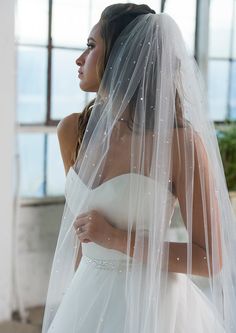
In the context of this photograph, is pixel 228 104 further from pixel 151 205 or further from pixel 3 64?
pixel 151 205

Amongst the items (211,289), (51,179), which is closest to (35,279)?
(51,179)

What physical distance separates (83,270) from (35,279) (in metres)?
1.83

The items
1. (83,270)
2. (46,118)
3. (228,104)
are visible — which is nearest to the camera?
(83,270)

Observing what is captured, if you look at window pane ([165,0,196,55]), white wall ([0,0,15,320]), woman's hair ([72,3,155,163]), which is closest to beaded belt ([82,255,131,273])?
woman's hair ([72,3,155,163])

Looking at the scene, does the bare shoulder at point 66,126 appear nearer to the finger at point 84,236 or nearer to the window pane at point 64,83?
the finger at point 84,236

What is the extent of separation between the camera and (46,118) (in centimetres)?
305

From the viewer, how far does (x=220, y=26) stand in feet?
11.8

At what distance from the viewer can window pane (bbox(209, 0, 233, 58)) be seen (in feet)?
11.7

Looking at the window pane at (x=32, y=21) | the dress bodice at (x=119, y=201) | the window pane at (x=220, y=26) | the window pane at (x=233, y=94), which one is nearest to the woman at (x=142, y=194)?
the dress bodice at (x=119, y=201)

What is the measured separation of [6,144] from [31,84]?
0.48 metres

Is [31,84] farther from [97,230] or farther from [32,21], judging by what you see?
[97,230]

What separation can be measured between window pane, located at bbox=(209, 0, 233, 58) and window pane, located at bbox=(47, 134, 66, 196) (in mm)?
1270

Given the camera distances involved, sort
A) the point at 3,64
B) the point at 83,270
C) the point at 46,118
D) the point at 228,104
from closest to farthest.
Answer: the point at 83,270, the point at 3,64, the point at 46,118, the point at 228,104

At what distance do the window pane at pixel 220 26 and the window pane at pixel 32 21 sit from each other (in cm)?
118
